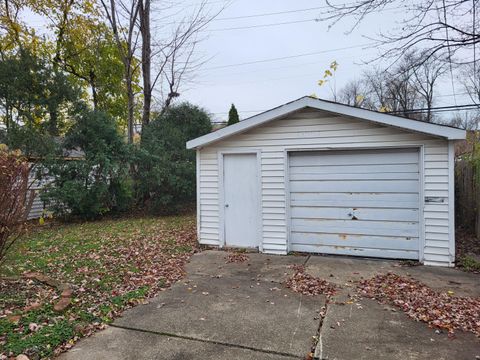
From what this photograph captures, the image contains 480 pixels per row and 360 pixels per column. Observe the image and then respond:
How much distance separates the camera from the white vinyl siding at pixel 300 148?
550cm

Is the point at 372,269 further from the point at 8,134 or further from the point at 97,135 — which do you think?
the point at 8,134

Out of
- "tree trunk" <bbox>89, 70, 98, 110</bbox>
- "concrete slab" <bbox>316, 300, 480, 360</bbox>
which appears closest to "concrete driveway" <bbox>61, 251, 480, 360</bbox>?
"concrete slab" <bbox>316, 300, 480, 360</bbox>

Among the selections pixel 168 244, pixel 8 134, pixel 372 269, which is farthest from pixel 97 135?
pixel 372 269

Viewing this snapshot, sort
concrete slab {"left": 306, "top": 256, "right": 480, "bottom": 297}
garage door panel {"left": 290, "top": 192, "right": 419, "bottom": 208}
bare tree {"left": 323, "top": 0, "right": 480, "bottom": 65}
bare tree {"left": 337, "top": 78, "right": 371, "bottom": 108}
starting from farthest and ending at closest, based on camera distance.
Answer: bare tree {"left": 337, "top": 78, "right": 371, "bottom": 108} → bare tree {"left": 323, "top": 0, "right": 480, "bottom": 65} → garage door panel {"left": 290, "top": 192, "right": 419, "bottom": 208} → concrete slab {"left": 306, "top": 256, "right": 480, "bottom": 297}

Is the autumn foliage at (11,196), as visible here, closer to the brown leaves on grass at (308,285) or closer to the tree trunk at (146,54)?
the brown leaves on grass at (308,285)

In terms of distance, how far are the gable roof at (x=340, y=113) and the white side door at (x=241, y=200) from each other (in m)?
0.56

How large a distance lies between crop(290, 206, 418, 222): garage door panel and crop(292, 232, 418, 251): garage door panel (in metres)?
0.34

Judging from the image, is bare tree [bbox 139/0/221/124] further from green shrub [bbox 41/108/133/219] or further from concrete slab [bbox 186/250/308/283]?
concrete slab [bbox 186/250/308/283]

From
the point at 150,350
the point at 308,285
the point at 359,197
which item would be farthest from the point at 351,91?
the point at 150,350

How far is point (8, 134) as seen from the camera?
1057cm

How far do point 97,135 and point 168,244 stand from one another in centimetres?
533

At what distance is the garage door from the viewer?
5785 millimetres

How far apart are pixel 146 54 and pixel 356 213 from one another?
11824mm

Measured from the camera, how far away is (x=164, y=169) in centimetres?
1114
